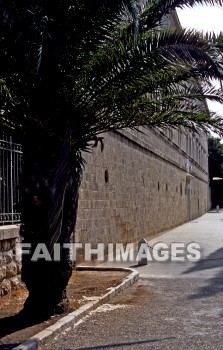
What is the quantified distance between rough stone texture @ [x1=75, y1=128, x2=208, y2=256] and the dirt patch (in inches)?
44.1

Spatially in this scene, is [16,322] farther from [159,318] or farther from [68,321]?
[159,318]

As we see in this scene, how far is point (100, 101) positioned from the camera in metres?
7.14

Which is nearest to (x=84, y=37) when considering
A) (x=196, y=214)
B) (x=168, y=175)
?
(x=168, y=175)

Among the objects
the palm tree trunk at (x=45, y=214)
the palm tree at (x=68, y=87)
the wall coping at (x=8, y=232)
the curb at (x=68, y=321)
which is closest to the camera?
the curb at (x=68, y=321)

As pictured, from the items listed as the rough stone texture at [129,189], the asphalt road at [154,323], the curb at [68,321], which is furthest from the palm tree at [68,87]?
the rough stone texture at [129,189]

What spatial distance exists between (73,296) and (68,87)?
11.1 feet

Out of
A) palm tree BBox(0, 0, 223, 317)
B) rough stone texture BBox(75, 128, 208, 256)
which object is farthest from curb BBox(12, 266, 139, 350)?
rough stone texture BBox(75, 128, 208, 256)

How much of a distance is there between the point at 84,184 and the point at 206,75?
519 cm

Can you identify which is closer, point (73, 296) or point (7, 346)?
point (7, 346)

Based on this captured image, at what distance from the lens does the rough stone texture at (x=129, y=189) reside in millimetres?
12531

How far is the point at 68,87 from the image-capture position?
689cm

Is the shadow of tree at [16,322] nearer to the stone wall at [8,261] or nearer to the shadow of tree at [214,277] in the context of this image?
the stone wall at [8,261]

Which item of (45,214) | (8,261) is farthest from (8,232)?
(45,214)

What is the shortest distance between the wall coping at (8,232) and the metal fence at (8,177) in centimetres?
15
